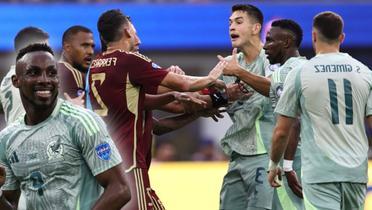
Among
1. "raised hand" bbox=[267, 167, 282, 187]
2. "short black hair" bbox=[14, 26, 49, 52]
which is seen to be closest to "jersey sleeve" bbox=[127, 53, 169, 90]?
"raised hand" bbox=[267, 167, 282, 187]

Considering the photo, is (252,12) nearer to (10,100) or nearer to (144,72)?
(144,72)

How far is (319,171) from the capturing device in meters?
8.34

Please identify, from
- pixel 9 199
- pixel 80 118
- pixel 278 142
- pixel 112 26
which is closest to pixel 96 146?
pixel 80 118

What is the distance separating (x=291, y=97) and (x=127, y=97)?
Answer: 1.35 m

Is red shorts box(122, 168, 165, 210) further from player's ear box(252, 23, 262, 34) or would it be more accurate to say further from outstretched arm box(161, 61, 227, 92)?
player's ear box(252, 23, 262, 34)

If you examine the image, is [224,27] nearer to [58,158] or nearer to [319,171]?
[319,171]

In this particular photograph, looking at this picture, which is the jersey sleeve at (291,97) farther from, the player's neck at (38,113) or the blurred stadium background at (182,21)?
the blurred stadium background at (182,21)

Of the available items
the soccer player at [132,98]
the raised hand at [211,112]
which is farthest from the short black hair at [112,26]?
the raised hand at [211,112]

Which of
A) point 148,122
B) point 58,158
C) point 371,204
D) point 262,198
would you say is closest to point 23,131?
point 58,158

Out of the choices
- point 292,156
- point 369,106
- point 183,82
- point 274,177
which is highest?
point 183,82

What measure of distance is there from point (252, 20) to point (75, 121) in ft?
14.4

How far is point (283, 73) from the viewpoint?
9.42 meters

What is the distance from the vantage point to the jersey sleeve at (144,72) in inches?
342

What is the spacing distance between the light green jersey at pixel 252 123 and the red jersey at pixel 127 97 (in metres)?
1.44
